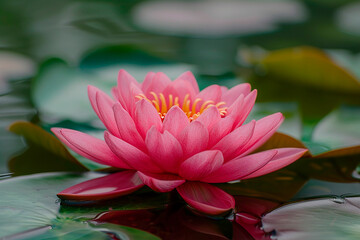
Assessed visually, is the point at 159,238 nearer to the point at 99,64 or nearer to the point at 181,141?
the point at 181,141

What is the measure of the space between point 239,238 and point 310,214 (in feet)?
0.54

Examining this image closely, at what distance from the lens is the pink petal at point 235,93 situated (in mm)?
1001

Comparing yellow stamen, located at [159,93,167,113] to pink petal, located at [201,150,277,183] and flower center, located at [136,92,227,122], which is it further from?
pink petal, located at [201,150,277,183]

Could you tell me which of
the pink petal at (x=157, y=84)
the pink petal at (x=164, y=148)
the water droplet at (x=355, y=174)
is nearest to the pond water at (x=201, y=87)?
the water droplet at (x=355, y=174)

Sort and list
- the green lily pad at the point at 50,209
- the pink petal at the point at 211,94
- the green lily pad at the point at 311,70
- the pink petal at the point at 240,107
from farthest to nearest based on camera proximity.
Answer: the green lily pad at the point at 311,70 < the pink petal at the point at 211,94 < the pink petal at the point at 240,107 < the green lily pad at the point at 50,209

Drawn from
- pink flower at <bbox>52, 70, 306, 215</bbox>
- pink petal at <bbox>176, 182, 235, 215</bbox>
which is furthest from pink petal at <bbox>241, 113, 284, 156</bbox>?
pink petal at <bbox>176, 182, 235, 215</bbox>

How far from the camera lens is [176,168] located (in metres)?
0.83

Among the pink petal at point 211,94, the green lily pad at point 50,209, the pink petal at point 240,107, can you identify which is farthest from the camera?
the pink petal at point 211,94

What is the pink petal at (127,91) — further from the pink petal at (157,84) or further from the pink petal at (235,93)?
the pink petal at (235,93)

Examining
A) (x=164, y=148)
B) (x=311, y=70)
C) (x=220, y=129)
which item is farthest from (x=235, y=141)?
(x=311, y=70)

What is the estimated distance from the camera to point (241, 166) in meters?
0.82

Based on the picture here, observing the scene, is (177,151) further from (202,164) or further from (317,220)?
(317,220)

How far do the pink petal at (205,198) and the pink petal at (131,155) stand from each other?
0.23 feet

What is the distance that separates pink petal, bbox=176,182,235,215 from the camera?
78cm
